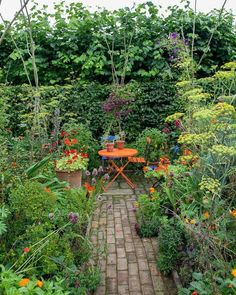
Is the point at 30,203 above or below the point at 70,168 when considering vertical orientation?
above

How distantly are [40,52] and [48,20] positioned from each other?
30.8 inches

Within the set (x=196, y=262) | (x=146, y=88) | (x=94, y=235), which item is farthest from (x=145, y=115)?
(x=196, y=262)

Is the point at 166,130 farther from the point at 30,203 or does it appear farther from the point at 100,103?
the point at 30,203

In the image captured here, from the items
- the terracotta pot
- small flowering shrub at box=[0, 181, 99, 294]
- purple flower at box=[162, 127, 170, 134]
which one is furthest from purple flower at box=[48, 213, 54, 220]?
purple flower at box=[162, 127, 170, 134]

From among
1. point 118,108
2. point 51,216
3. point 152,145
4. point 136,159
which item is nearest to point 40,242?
point 51,216

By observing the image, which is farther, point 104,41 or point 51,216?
point 104,41

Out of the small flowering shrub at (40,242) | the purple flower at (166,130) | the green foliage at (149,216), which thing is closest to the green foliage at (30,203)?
the small flowering shrub at (40,242)

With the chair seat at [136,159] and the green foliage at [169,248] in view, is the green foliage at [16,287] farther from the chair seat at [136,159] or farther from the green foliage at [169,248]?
the chair seat at [136,159]

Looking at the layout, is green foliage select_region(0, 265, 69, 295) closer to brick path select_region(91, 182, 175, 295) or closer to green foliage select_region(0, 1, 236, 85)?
brick path select_region(91, 182, 175, 295)

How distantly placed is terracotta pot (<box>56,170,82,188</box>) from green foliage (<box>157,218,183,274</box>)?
107 inches

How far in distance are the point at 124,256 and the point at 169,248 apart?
71 centimetres

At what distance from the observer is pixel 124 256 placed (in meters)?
4.50

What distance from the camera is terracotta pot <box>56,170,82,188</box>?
21.5 feet

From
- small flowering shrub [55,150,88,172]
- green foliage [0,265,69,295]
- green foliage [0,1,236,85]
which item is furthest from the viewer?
green foliage [0,1,236,85]
